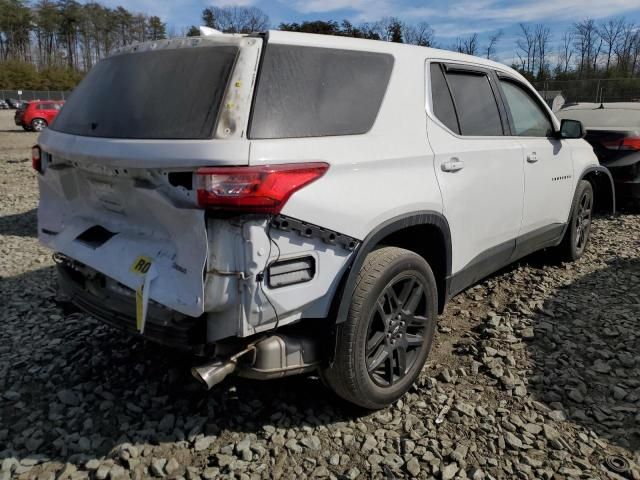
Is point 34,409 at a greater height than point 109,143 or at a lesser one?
lesser

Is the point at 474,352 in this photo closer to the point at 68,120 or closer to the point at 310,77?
the point at 310,77

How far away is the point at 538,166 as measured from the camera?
409 centimetres

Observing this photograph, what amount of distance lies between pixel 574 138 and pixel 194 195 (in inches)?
146

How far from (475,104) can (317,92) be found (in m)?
1.52

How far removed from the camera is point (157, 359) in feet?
11.1

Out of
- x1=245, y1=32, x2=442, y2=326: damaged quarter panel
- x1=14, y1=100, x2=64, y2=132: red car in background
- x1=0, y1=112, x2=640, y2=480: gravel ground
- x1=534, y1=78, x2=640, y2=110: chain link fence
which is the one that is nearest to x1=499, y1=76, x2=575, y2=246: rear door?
x1=0, y1=112, x2=640, y2=480: gravel ground

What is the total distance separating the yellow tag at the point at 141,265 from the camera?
229 centimetres

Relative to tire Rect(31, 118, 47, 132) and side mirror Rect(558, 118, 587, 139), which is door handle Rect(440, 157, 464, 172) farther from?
tire Rect(31, 118, 47, 132)

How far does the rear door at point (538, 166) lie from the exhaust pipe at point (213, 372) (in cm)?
269

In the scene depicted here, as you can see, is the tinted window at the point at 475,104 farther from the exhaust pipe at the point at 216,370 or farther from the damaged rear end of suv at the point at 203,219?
the exhaust pipe at the point at 216,370

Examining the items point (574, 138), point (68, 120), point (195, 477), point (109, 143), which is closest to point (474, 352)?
point (195, 477)

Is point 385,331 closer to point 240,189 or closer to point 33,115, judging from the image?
point 240,189

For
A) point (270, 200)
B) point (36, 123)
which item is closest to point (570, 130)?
point (270, 200)

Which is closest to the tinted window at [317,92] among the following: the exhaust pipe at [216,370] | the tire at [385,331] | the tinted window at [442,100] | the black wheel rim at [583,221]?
the tinted window at [442,100]
